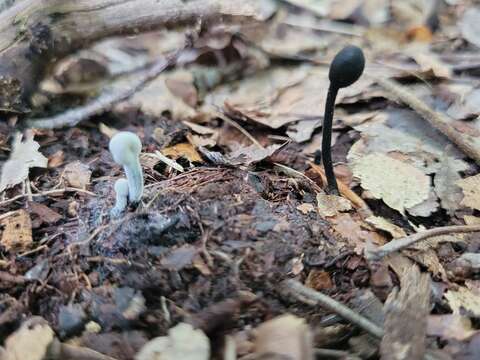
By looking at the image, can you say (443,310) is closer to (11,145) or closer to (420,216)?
(420,216)

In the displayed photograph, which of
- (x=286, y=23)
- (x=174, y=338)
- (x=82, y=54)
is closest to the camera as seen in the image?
(x=174, y=338)

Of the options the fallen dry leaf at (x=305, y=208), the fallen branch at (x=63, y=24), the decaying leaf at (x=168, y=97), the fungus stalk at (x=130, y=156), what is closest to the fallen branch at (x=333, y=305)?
the fallen dry leaf at (x=305, y=208)

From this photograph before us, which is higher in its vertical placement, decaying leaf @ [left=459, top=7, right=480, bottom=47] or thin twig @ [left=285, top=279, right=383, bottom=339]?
thin twig @ [left=285, top=279, right=383, bottom=339]

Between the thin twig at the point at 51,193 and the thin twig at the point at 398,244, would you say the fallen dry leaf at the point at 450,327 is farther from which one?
the thin twig at the point at 51,193

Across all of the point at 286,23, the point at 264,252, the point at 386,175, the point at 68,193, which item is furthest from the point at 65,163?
the point at 286,23

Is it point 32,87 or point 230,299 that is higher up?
point 32,87

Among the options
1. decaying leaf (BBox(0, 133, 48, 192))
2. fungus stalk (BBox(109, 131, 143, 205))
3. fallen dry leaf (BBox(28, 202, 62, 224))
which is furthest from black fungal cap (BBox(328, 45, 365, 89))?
decaying leaf (BBox(0, 133, 48, 192))

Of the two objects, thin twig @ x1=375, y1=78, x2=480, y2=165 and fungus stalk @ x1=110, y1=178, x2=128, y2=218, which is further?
thin twig @ x1=375, y1=78, x2=480, y2=165

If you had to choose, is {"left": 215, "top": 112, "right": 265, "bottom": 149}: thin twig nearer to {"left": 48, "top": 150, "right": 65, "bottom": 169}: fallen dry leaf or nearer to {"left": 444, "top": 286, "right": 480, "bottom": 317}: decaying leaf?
{"left": 48, "top": 150, "right": 65, "bottom": 169}: fallen dry leaf

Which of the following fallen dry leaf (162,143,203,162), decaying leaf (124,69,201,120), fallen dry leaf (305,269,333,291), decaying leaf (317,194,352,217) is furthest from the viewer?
decaying leaf (124,69,201,120)
